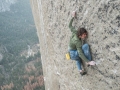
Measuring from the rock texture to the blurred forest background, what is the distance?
950 centimetres

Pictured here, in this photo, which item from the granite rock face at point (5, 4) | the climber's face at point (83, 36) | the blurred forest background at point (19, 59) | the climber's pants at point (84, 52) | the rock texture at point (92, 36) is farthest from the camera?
the granite rock face at point (5, 4)

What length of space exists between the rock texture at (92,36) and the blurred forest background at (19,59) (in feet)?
31.2

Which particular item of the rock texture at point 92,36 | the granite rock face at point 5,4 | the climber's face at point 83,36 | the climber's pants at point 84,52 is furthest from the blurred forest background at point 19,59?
the climber's face at point 83,36

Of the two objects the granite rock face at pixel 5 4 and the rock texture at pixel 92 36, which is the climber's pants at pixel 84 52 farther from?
the granite rock face at pixel 5 4

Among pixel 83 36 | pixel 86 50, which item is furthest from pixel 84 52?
pixel 83 36

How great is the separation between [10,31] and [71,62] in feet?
102

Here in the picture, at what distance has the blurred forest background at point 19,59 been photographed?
15770 millimetres

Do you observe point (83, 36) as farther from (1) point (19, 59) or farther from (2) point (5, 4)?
(2) point (5, 4)

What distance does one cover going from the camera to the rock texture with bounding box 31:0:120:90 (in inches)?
118

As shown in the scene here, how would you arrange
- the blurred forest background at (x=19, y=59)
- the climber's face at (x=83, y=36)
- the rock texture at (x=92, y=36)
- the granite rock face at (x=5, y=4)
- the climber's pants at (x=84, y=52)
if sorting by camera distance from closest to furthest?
the rock texture at (x=92, y=36) < the climber's face at (x=83, y=36) < the climber's pants at (x=84, y=52) < the blurred forest background at (x=19, y=59) < the granite rock face at (x=5, y=4)

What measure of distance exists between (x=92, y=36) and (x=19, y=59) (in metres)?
19.9

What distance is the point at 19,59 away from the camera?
2266cm

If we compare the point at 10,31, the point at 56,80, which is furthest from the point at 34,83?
the point at 10,31

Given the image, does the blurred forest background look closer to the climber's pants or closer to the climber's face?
the climber's pants
